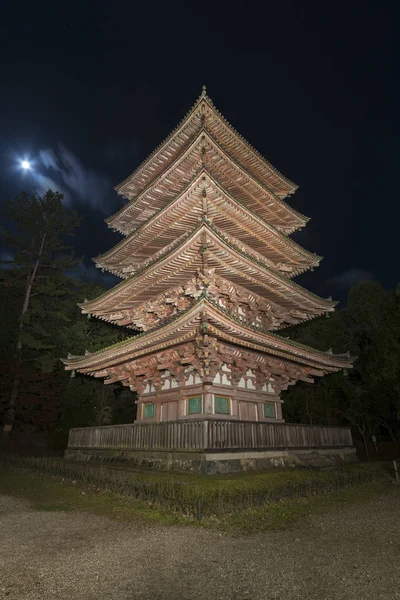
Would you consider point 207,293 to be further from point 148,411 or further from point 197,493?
point 148,411

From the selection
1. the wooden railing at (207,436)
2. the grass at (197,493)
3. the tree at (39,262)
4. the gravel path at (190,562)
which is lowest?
the gravel path at (190,562)

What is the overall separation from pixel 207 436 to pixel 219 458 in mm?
Answer: 919

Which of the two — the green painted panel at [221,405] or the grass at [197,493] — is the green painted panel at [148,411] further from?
the grass at [197,493]

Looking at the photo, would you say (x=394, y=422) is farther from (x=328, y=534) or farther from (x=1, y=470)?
(x=1, y=470)

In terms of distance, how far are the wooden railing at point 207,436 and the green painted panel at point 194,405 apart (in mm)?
1952

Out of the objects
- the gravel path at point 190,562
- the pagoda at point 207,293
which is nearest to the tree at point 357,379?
the pagoda at point 207,293

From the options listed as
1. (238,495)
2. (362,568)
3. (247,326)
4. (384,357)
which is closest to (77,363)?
(247,326)

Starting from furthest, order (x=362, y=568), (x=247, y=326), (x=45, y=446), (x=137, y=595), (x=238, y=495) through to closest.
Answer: (x=45, y=446) → (x=247, y=326) → (x=238, y=495) → (x=362, y=568) → (x=137, y=595)

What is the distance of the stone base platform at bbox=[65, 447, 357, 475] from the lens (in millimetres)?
11281

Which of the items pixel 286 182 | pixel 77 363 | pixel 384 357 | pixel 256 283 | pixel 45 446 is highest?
pixel 286 182

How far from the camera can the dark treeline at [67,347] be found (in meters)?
24.8

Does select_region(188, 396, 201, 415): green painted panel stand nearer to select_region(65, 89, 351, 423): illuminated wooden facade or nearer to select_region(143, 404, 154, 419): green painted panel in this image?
select_region(65, 89, 351, 423): illuminated wooden facade

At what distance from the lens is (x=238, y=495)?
9.15 meters

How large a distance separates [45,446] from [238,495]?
2353cm
